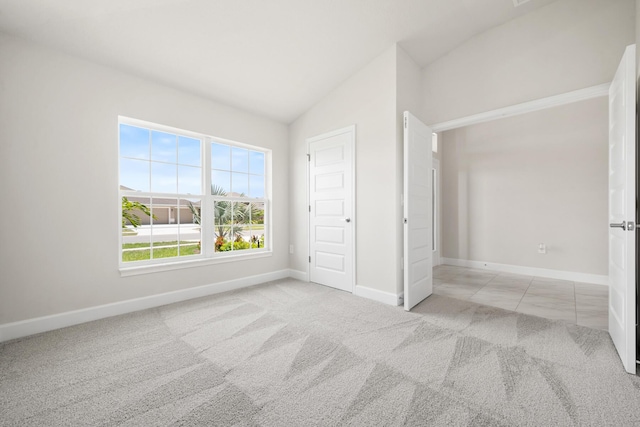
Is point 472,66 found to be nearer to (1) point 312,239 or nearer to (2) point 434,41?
(2) point 434,41

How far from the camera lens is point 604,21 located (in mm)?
2420

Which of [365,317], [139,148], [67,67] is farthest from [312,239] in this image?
[67,67]

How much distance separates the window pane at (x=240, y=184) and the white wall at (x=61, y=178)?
1.14 m

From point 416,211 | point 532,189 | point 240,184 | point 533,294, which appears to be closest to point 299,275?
point 240,184

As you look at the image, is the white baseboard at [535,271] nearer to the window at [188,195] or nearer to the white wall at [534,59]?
the white wall at [534,59]

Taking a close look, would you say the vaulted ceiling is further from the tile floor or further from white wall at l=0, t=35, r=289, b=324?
the tile floor

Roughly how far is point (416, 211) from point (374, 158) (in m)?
0.83

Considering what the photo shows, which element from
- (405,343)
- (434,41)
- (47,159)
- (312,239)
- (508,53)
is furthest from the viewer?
(312,239)

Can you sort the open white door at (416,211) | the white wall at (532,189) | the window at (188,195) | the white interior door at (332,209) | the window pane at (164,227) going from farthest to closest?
the white wall at (532,189), the white interior door at (332,209), the window pane at (164,227), the window at (188,195), the open white door at (416,211)

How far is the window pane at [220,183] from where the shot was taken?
145 inches

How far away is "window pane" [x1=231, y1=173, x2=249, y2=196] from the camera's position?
389cm

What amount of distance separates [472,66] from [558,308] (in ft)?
9.70

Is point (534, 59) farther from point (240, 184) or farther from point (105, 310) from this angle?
point (105, 310)

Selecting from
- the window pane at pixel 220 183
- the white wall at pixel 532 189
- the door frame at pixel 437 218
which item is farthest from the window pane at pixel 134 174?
the white wall at pixel 532 189
